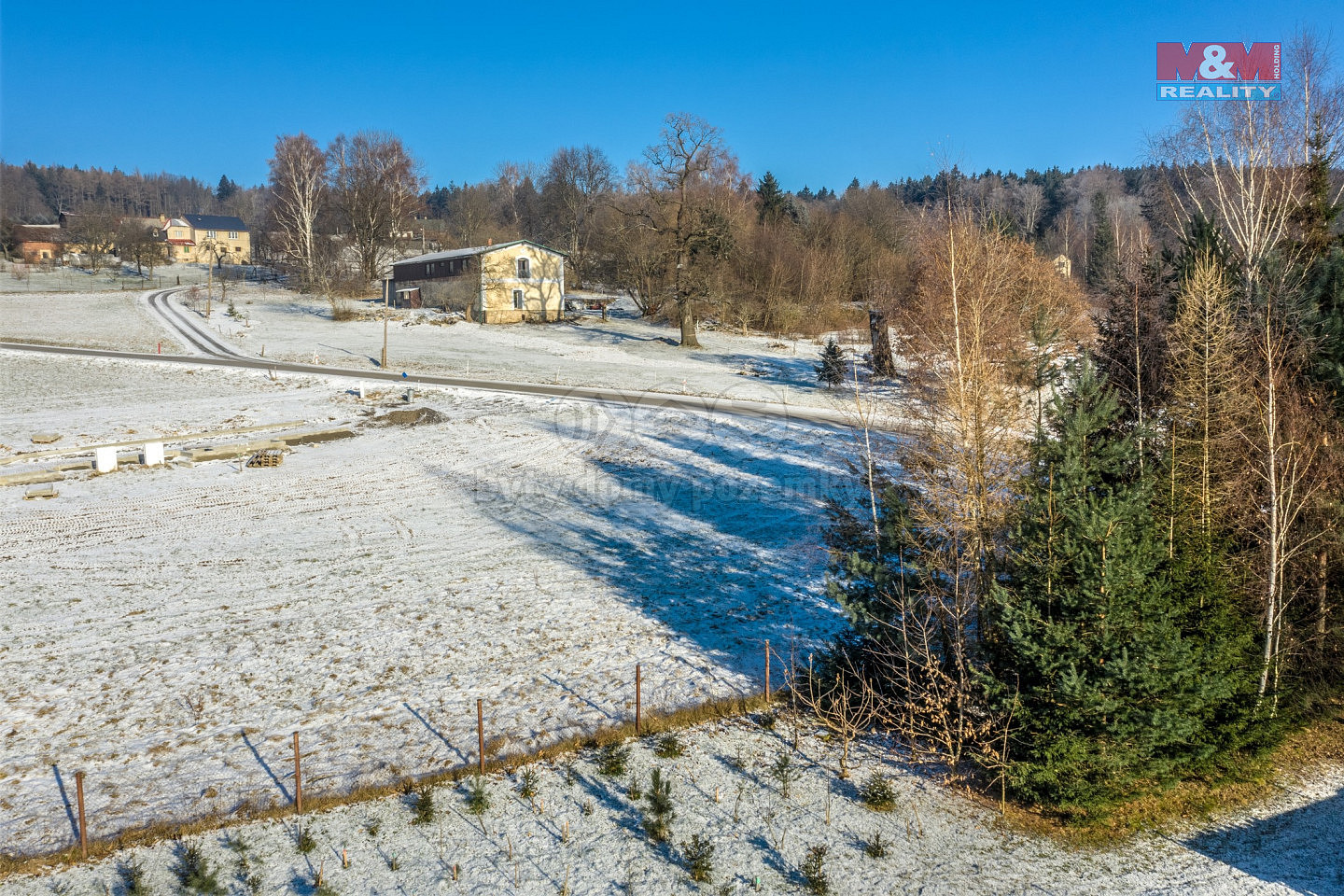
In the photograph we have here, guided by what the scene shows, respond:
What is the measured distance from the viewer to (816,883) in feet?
32.7

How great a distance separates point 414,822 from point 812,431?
2486 centimetres

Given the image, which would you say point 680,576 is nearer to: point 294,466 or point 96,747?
point 96,747

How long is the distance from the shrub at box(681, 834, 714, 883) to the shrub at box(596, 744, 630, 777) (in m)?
1.83

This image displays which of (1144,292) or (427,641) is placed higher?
(1144,292)

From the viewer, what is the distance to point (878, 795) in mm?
11719

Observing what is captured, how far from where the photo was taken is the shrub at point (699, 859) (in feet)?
33.1

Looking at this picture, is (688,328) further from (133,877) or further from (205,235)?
(205,235)

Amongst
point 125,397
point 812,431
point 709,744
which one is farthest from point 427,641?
point 125,397

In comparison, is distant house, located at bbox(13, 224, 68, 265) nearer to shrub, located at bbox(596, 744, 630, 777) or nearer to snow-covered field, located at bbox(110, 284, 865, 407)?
snow-covered field, located at bbox(110, 284, 865, 407)

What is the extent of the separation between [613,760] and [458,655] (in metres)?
5.19

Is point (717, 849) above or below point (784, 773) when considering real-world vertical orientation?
below

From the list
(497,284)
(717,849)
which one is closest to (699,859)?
(717,849)

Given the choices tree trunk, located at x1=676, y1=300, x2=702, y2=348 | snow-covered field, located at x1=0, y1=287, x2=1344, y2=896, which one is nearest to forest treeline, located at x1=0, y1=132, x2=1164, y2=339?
tree trunk, located at x1=676, y1=300, x2=702, y2=348

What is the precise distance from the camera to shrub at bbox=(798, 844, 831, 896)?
9.98m
